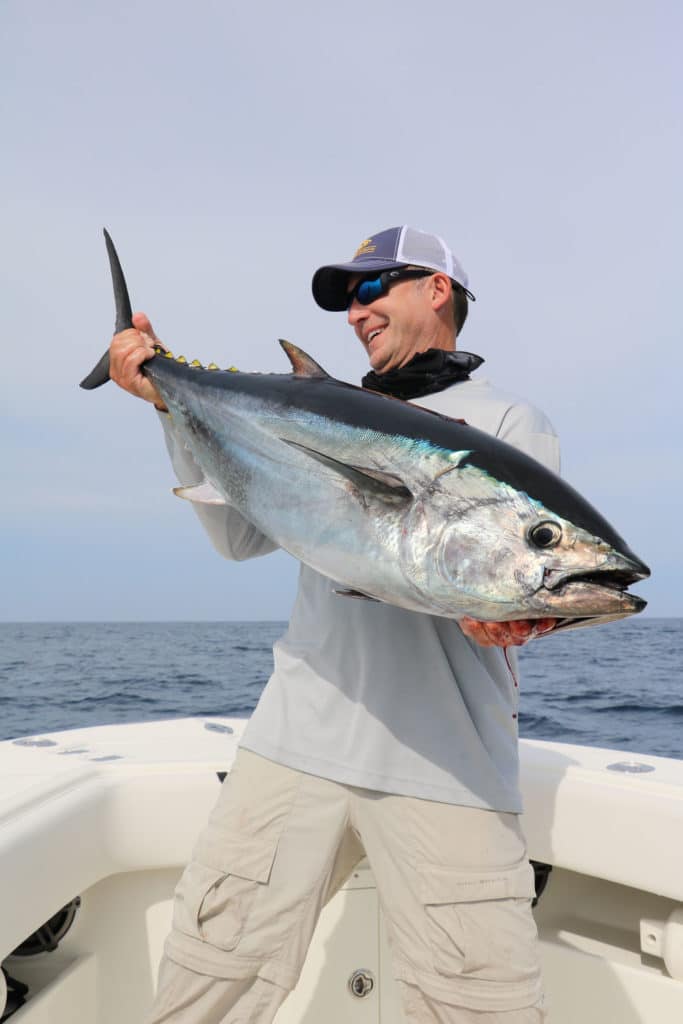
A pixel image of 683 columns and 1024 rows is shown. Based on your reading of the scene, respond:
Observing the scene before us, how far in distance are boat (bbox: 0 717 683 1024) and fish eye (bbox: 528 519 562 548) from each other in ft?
4.83

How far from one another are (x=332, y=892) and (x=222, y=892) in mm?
274

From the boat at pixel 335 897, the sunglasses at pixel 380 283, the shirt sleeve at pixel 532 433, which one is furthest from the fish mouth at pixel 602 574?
the boat at pixel 335 897

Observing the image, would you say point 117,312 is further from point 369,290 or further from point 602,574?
point 602,574

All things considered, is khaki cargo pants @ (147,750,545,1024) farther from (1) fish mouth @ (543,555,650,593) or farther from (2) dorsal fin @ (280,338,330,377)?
(2) dorsal fin @ (280,338,330,377)

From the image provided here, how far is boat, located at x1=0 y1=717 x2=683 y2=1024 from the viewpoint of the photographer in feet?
7.68

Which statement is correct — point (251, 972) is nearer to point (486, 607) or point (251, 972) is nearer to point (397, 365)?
point (486, 607)

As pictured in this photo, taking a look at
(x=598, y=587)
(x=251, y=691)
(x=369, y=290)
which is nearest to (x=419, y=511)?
(x=598, y=587)

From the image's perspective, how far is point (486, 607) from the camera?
1.27 m

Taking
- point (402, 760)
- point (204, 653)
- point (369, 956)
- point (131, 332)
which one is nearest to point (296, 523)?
point (402, 760)

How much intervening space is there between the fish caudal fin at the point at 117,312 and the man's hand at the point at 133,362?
0.31 ft

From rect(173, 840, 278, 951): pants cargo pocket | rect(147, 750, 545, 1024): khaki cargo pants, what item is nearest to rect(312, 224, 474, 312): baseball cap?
rect(147, 750, 545, 1024): khaki cargo pants

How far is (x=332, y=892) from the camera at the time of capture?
1.89 m

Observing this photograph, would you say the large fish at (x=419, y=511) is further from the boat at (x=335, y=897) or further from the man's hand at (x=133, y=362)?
the boat at (x=335, y=897)

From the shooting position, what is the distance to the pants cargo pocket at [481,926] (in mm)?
1618
